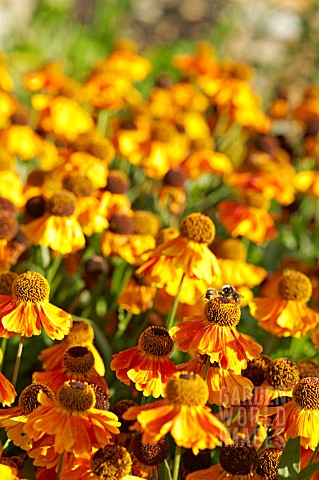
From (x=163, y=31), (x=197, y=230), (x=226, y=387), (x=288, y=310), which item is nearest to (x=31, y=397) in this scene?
(x=226, y=387)

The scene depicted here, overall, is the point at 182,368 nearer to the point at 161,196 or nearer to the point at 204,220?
the point at 204,220

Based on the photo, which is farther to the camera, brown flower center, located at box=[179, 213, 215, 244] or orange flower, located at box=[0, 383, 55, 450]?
brown flower center, located at box=[179, 213, 215, 244]

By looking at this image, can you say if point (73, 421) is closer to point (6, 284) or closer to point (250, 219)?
point (6, 284)

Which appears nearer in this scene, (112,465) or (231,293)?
(112,465)

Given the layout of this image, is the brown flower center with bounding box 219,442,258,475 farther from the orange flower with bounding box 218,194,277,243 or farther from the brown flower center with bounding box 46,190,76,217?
the orange flower with bounding box 218,194,277,243

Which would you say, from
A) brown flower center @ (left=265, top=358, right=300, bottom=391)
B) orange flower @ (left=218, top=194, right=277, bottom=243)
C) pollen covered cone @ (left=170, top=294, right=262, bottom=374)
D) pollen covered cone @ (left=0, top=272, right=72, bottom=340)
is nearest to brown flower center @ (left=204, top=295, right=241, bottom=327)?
pollen covered cone @ (left=170, top=294, right=262, bottom=374)

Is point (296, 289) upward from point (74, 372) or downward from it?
downward

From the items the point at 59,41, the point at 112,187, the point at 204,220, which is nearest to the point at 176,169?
the point at 112,187
